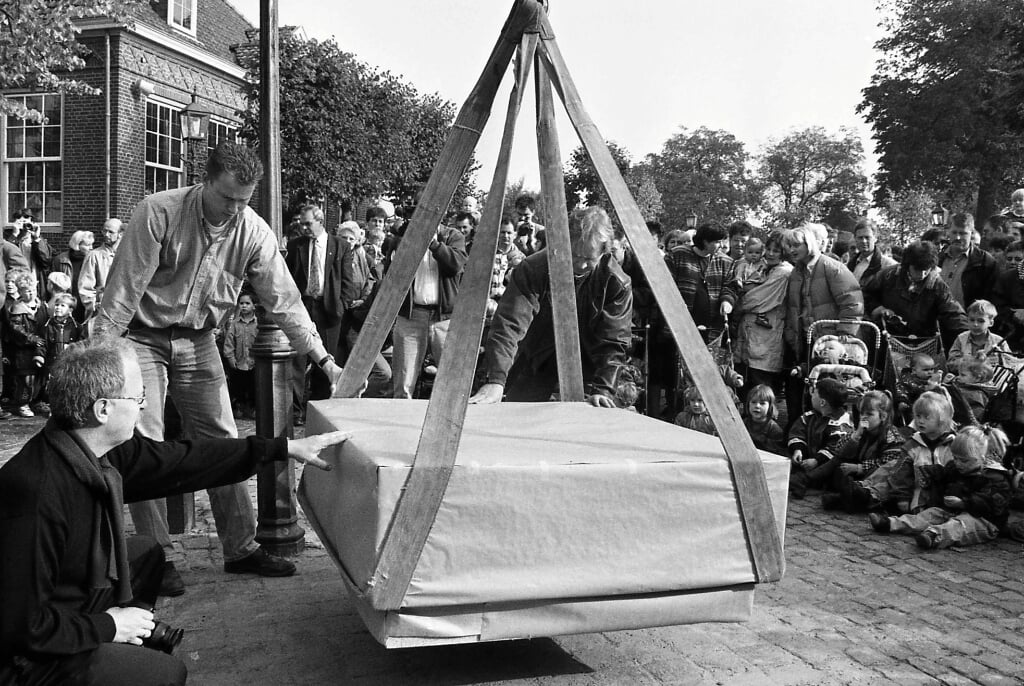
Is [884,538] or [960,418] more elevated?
[960,418]

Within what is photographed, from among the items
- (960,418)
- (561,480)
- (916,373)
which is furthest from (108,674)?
(916,373)

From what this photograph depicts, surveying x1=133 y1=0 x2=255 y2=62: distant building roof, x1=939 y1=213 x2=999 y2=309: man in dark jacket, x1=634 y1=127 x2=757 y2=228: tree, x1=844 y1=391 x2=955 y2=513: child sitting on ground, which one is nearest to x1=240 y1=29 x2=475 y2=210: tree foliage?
x1=133 y1=0 x2=255 y2=62: distant building roof

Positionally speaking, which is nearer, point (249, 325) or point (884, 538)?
point (884, 538)

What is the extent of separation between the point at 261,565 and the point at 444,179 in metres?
2.28

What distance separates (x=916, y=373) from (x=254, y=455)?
19.5 ft

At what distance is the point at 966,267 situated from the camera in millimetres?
8727

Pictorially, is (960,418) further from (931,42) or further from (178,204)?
(931,42)

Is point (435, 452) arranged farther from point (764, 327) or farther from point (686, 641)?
point (764, 327)

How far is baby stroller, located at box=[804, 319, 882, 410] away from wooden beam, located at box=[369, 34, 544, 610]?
5.29 meters

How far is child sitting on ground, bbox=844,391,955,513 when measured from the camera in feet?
A: 20.6

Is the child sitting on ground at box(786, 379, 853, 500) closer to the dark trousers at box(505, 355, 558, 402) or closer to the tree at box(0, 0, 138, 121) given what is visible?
the dark trousers at box(505, 355, 558, 402)

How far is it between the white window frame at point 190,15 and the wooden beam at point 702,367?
23.4 metres

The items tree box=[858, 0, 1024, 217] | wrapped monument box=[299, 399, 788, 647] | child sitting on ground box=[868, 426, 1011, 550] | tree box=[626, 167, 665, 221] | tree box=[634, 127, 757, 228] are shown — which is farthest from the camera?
tree box=[634, 127, 757, 228]

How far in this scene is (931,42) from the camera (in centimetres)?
4066
